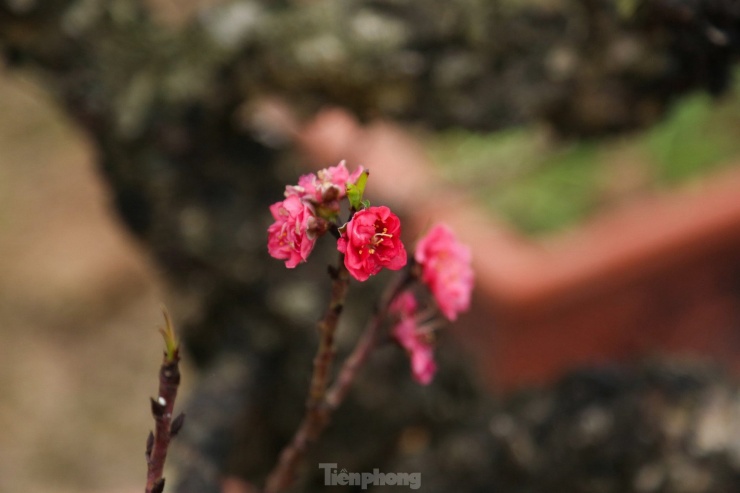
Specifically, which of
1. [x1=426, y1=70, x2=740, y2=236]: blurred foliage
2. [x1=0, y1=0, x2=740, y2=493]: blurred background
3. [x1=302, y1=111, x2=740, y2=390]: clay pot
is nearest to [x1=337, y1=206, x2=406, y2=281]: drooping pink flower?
[x1=0, y1=0, x2=740, y2=493]: blurred background

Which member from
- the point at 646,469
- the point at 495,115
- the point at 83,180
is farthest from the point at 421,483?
the point at 83,180

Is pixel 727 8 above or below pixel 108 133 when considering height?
below

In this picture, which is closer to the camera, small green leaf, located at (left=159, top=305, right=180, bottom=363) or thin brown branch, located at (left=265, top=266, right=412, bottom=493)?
small green leaf, located at (left=159, top=305, right=180, bottom=363)

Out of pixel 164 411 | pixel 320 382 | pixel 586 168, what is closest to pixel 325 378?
pixel 320 382

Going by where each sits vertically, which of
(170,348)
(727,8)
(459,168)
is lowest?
(170,348)

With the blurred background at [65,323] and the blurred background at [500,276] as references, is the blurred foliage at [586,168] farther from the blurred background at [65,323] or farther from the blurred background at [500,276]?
the blurred background at [65,323]

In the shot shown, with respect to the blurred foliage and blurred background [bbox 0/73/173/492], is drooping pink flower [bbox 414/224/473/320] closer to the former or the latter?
blurred background [bbox 0/73/173/492]

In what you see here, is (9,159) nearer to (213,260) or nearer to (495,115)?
(213,260)
